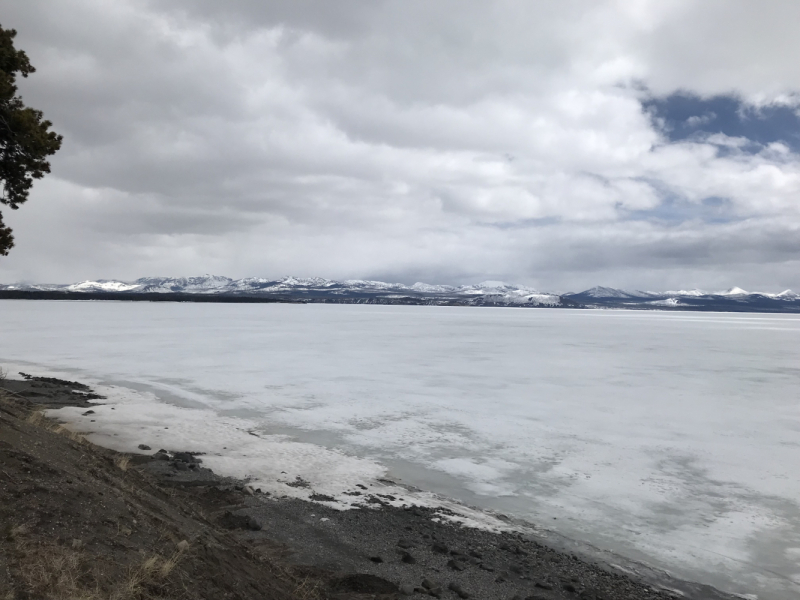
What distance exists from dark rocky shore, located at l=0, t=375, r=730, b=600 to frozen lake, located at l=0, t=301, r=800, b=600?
1.85m

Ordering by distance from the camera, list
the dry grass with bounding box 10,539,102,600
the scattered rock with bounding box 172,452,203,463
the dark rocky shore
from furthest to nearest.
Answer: the scattered rock with bounding box 172,452,203,463 → the dark rocky shore → the dry grass with bounding box 10,539,102,600

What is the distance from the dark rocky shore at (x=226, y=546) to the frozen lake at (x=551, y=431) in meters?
1.85

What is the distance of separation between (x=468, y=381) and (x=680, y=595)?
21.4 m

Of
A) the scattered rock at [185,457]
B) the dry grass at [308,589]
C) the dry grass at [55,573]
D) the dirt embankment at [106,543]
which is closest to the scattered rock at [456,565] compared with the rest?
the dirt embankment at [106,543]

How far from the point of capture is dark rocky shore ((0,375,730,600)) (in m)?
5.34

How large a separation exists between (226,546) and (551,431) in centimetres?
1398

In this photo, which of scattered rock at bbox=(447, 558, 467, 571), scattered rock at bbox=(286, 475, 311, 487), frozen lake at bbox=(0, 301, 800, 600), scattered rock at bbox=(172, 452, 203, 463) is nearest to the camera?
scattered rock at bbox=(447, 558, 467, 571)

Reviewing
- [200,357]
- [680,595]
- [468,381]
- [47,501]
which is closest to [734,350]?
[468,381]

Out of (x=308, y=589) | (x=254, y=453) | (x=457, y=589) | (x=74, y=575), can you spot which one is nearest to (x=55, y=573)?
(x=74, y=575)

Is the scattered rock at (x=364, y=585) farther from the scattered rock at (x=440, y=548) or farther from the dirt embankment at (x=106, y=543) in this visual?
the scattered rock at (x=440, y=548)

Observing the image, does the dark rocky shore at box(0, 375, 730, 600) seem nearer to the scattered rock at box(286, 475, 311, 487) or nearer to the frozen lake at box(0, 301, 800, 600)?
the scattered rock at box(286, 475, 311, 487)

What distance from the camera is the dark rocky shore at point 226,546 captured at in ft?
17.5

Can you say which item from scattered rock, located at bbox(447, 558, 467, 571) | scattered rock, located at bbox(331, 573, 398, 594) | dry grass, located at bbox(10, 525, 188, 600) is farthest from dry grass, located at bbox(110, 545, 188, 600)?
scattered rock, located at bbox(447, 558, 467, 571)

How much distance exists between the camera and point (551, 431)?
61.8ft
